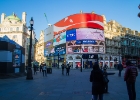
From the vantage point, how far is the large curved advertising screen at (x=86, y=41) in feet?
198

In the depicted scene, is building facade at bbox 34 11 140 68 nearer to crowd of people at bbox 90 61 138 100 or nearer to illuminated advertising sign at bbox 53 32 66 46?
illuminated advertising sign at bbox 53 32 66 46

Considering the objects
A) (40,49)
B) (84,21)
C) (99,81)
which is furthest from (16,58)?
(40,49)

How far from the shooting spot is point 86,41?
59.9 meters

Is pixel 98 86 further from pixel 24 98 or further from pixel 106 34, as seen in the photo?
pixel 106 34

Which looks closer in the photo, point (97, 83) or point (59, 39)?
point (97, 83)

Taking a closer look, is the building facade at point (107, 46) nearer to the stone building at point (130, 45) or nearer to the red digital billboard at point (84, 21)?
the stone building at point (130, 45)

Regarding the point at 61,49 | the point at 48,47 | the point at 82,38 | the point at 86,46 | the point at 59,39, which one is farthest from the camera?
the point at 48,47

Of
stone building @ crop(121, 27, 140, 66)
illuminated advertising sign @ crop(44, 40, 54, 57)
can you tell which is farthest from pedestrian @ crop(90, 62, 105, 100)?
illuminated advertising sign @ crop(44, 40, 54, 57)

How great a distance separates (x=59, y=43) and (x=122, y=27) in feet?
103

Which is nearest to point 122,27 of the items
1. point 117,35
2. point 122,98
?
point 117,35

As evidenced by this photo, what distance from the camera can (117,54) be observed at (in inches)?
2815

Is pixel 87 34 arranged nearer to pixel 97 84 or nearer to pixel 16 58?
pixel 16 58

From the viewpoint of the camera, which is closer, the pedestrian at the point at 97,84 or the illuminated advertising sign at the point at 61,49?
the pedestrian at the point at 97,84

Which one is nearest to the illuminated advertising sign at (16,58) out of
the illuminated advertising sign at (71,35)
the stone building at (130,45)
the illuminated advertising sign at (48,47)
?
the illuminated advertising sign at (71,35)
